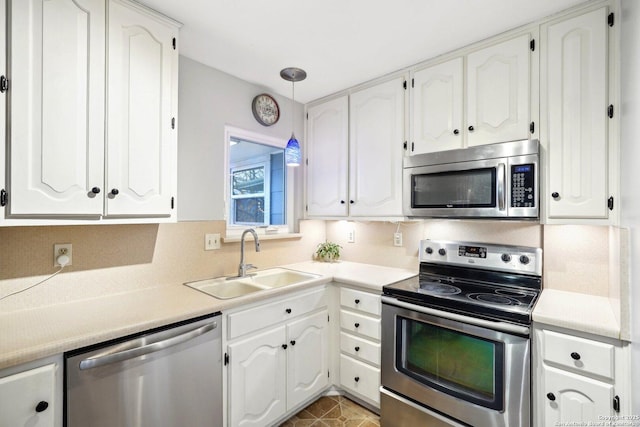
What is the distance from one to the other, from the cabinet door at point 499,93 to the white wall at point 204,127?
1.34m

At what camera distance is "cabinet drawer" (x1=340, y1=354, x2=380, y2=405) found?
6.47 feet

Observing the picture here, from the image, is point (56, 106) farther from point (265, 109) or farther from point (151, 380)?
point (265, 109)

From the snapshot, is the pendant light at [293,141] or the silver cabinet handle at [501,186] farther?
the pendant light at [293,141]

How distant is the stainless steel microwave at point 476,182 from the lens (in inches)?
62.0

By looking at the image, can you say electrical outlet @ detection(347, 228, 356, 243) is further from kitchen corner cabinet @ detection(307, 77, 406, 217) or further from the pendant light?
the pendant light

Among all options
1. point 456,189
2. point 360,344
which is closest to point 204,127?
point 456,189

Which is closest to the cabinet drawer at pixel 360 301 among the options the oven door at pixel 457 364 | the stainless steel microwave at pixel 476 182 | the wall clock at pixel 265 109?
the oven door at pixel 457 364

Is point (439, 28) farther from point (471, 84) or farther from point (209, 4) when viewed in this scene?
point (209, 4)

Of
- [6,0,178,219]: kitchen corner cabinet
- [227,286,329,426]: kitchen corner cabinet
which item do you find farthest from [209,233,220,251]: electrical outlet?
[227,286,329,426]: kitchen corner cabinet

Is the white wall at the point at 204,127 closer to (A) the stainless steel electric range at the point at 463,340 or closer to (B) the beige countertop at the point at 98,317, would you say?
(B) the beige countertop at the point at 98,317

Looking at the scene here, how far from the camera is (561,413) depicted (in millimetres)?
1308

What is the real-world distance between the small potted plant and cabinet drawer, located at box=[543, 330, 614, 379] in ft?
5.39

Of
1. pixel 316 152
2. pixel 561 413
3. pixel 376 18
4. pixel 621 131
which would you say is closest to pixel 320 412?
pixel 561 413

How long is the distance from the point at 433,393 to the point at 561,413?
55 cm
